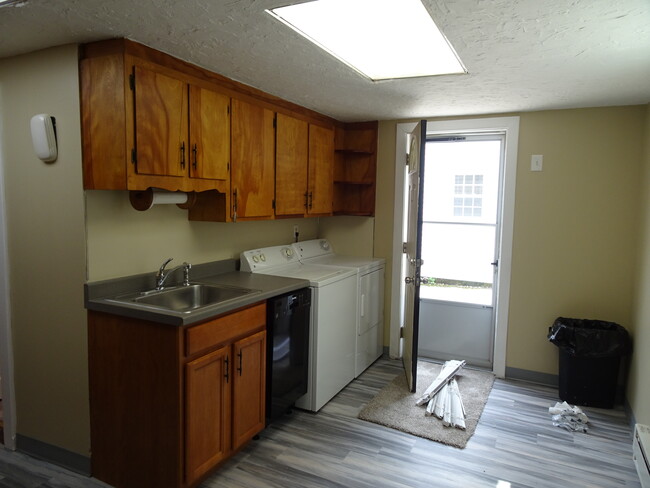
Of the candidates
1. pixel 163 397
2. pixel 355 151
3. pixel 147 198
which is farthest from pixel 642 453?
pixel 355 151

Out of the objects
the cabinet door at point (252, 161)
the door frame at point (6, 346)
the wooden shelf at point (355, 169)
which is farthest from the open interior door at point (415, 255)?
the door frame at point (6, 346)

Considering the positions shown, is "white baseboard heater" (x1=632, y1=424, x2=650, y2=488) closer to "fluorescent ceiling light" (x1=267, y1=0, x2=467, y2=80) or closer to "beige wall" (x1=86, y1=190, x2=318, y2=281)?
"fluorescent ceiling light" (x1=267, y1=0, x2=467, y2=80)

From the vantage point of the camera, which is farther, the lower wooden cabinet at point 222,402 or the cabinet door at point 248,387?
the cabinet door at point 248,387

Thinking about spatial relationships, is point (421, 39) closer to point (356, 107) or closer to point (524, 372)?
point (356, 107)

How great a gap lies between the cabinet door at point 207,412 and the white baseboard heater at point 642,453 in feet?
6.70

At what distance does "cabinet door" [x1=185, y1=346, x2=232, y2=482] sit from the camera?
206 centimetres

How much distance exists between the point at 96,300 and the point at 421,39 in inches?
78.5

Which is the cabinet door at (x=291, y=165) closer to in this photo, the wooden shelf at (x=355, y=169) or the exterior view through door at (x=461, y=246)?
the wooden shelf at (x=355, y=169)

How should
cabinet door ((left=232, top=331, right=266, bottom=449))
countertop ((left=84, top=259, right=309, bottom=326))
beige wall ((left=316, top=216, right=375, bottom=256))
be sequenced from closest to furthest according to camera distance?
countertop ((left=84, top=259, right=309, bottom=326)), cabinet door ((left=232, top=331, right=266, bottom=449)), beige wall ((left=316, top=216, right=375, bottom=256))

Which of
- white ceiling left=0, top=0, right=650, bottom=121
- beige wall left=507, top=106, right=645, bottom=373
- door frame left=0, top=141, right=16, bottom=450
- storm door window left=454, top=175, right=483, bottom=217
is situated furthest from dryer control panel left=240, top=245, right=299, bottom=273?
beige wall left=507, top=106, right=645, bottom=373

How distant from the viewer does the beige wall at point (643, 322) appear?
8.83 ft

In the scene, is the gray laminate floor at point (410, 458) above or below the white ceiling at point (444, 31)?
below

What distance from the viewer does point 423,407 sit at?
10.3 ft

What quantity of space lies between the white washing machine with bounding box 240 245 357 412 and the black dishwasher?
0.21 ft
